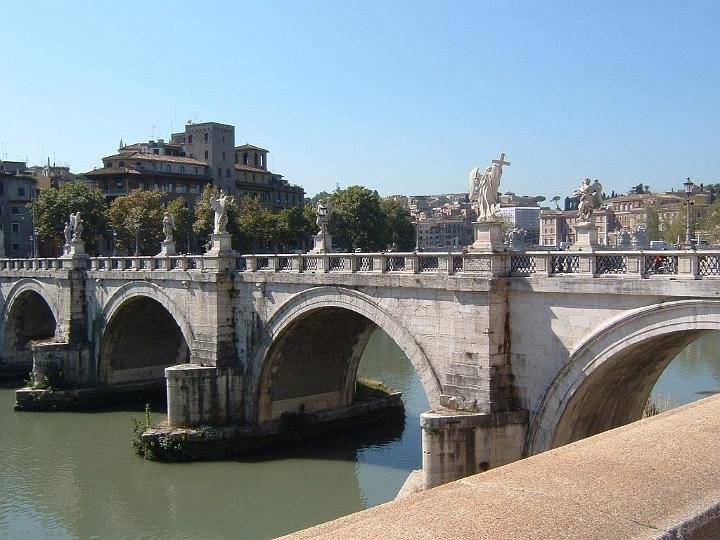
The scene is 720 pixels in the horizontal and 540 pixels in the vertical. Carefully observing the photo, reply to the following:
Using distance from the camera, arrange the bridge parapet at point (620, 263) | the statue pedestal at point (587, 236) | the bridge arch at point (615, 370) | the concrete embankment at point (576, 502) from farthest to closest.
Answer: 1. the statue pedestal at point (587, 236)
2. the bridge arch at point (615, 370)
3. the bridge parapet at point (620, 263)
4. the concrete embankment at point (576, 502)

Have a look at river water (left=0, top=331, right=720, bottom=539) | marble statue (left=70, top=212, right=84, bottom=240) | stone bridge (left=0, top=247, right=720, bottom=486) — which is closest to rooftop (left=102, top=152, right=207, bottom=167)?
marble statue (left=70, top=212, right=84, bottom=240)

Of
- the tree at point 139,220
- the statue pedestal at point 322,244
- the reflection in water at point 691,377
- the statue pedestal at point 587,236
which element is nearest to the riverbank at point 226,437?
the statue pedestal at point 322,244

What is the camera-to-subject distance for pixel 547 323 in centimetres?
1552

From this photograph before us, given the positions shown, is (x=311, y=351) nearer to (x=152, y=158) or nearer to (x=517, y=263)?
(x=517, y=263)

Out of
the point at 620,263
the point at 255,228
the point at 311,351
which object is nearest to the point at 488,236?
the point at 620,263

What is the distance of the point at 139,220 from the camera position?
5688 centimetres

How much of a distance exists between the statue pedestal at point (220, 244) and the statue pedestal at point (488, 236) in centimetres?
1100

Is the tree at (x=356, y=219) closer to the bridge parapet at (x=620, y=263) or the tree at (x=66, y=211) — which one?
the tree at (x=66, y=211)

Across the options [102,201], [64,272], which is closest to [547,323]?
[64,272]

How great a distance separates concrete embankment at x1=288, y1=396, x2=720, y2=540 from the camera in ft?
11.2

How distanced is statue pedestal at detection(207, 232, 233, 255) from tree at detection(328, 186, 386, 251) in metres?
36.8

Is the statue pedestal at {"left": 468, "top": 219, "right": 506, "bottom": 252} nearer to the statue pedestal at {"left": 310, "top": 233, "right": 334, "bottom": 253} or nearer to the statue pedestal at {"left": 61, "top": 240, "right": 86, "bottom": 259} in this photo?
the statue pedestal at {"left": 310, "top": 233, "right": 334, "bottom": 253}

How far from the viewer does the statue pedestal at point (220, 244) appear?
81.6 feet

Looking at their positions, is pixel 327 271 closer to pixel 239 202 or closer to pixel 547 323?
pixel 547 323
